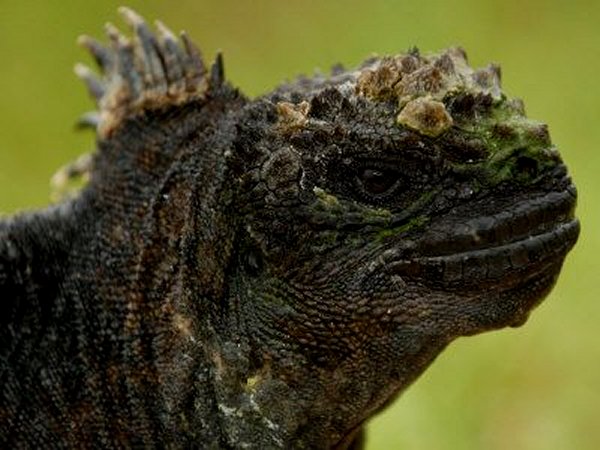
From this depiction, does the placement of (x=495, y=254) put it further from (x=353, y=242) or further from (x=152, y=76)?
(x=152, y=76)

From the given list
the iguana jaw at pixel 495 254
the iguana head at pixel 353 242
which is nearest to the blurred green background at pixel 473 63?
the iguana head at pixel 353 242

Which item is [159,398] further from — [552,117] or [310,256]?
[552,117]

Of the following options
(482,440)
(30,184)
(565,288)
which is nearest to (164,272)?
(482,440)

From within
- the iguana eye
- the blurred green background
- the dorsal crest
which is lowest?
the iguana eye

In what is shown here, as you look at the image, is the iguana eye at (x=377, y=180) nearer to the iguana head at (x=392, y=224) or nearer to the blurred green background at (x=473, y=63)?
the iguana head at (x=392, y=224)

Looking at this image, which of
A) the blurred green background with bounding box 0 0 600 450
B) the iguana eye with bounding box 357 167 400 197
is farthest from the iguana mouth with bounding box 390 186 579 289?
the blurred green background with bounding box 0 0 600 450

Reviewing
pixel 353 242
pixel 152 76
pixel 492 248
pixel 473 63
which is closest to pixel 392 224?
pixel 353 242

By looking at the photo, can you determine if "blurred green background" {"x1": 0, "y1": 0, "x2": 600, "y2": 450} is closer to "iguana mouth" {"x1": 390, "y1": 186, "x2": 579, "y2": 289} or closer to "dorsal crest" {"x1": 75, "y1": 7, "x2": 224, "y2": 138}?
"dorsal crest" {"x1": 75, "y1": 7, "x2": 224, "y2": 138}
